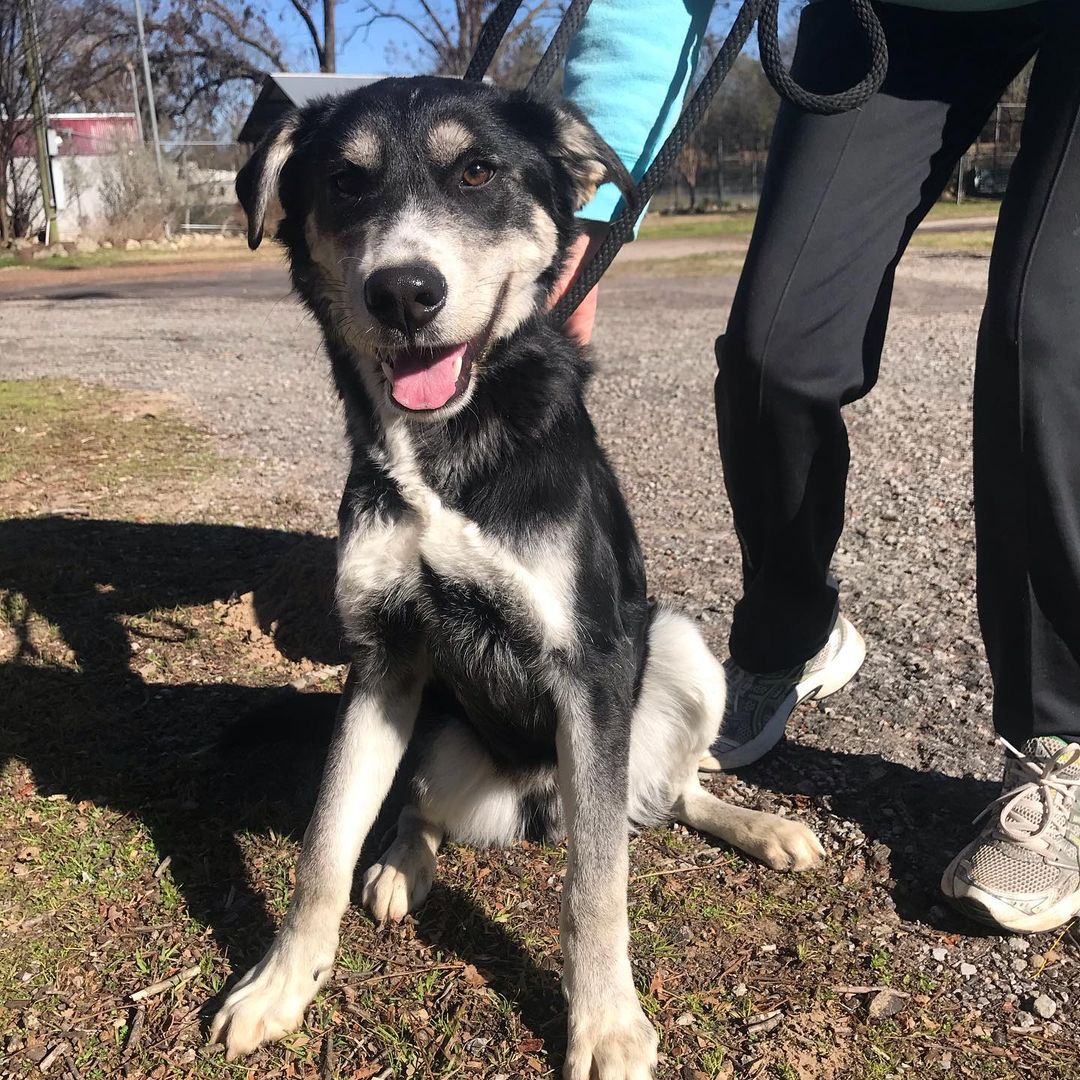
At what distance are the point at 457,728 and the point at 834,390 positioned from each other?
4.23 feet

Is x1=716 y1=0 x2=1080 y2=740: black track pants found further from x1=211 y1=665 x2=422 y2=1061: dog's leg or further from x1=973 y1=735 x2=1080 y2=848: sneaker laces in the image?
x1=211 y1=665 x2=422 y2=1061: dog's leg

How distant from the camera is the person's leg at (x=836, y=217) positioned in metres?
2.58

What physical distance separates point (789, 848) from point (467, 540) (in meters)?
1.17

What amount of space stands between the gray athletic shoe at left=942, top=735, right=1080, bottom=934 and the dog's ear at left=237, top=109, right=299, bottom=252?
2232mm

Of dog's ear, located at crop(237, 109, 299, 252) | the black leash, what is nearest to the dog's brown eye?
the black leash

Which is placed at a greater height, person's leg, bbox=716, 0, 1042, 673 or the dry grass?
person's leg, bbox=716, 0, 1042, 673

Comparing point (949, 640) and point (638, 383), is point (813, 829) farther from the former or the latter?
point (638, 383)

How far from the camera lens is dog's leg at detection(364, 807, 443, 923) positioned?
8.26ft

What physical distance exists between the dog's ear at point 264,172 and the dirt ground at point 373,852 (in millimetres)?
913

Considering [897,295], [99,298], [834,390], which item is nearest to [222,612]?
[834,390]

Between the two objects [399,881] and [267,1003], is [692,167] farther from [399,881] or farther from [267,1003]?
[267,1003]

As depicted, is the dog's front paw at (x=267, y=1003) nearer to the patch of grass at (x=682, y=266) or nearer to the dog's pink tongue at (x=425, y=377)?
the dog's pink tongue at (x=425, y=377)

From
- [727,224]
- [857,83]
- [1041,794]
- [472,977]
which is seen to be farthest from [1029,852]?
[727,224]

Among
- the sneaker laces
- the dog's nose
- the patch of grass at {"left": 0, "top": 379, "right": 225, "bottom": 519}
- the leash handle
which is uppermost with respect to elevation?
the leash handle
